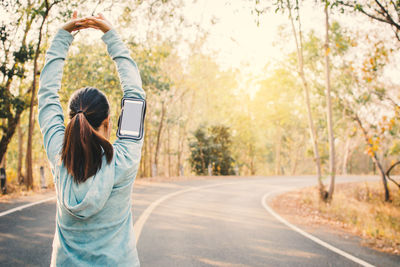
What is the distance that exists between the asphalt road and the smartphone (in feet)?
12.6

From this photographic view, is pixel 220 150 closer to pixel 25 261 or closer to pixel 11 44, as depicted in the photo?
pixel 11 44

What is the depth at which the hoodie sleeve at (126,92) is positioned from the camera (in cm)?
164

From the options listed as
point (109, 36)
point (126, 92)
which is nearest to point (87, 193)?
point (126, 92)

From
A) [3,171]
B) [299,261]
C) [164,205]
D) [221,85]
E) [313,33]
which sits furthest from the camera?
[221,85]

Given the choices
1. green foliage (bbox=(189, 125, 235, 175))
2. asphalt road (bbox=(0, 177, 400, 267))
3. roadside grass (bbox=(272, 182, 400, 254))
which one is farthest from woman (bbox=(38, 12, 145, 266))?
green foliage (bbox=(189, 125, 235, 175))

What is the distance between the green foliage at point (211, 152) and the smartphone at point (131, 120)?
27.8 m

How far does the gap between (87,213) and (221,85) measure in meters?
37.6

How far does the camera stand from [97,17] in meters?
1.87

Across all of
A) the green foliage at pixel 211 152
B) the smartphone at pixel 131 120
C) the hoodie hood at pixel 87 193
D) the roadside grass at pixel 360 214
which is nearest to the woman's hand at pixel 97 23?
the smartphone at pixel 131 120

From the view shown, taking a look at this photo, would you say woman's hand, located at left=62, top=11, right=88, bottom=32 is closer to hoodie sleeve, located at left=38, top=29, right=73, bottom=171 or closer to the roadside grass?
hoodie sleeve, located at left=38, top=29, right=73, bottom=171

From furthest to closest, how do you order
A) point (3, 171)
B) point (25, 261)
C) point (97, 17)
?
point (3, 171) < point (25, 261) < point (97, 17)

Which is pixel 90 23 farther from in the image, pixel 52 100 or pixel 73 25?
pixel 52 100

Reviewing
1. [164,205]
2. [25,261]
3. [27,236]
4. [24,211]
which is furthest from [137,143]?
[164,205]

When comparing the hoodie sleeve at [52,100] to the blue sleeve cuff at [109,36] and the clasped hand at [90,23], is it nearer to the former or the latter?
the clasped hand at [90,23]
